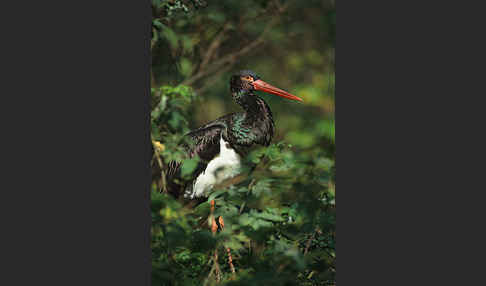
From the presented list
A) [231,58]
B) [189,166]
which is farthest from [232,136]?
[231,58]

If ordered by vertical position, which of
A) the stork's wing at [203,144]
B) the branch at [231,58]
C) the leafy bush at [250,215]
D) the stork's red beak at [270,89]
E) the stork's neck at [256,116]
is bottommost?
the leafy bush at [250,215]

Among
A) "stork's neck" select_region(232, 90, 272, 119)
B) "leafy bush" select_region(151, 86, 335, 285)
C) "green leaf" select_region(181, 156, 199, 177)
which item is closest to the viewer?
"leafy bush" select_region(151, 86, 335, 285)

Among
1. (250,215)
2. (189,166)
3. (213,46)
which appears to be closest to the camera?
(250,215)

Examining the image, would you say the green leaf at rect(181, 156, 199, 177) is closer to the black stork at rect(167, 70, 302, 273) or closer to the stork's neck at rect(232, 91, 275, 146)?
the black stork at rect(167, 70, 302, 273)

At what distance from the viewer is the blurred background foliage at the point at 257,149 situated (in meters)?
5.59

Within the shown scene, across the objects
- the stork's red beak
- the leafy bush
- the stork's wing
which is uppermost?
the stork's red beak

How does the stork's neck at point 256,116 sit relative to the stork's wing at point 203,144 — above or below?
above

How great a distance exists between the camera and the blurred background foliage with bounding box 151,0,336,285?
220 inches

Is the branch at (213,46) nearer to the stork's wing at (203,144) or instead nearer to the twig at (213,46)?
the twig at (213,46)

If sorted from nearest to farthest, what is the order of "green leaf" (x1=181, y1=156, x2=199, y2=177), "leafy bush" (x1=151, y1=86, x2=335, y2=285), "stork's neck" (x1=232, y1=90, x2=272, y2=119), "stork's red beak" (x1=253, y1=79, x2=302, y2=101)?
"leafy bush" (x1=151, y1=86, x2=335, y2=285)
"green leaf" (x1=181, y1=156, x2=199, y2=177)
"stork's red beak" (x1=253, y1=79, x2=302, y2=101)
"stork's neck" (x1=232, y1=90, x2=272, y2=119)

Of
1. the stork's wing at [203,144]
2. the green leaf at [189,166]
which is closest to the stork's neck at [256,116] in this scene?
the stork's wing at [203,144]

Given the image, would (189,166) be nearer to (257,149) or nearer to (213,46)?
(257,149)

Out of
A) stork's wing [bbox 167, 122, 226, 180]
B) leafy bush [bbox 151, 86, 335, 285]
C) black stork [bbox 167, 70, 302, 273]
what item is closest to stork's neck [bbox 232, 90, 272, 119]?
black stork [bbox 167, 70, 302, 273]

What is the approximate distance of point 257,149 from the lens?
19.4ft
